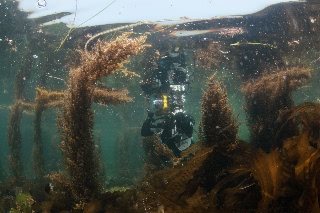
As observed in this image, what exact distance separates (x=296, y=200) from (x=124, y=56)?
→ 297cm

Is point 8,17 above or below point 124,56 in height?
above

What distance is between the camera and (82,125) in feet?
14.8

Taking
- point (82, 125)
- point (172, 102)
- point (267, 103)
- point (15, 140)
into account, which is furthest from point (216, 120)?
point (15, 140)

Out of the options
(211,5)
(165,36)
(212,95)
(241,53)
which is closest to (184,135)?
(212,95)

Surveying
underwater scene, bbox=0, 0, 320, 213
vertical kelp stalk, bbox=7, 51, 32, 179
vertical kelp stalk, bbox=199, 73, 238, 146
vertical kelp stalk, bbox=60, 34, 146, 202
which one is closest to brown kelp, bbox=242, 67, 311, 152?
underwater scene, bbox=0, 0, 320, 213

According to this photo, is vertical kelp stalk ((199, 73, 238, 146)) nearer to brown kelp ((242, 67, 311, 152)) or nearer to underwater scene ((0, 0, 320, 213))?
underwater scene ((0, 0, 320, 213))

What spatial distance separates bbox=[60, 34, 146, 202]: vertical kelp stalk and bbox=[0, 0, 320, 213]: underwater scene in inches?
0.7

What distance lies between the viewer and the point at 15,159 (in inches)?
456

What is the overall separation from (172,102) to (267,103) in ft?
19.2

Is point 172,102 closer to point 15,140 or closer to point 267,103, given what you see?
point 267,103

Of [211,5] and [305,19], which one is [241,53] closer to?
[305,19]

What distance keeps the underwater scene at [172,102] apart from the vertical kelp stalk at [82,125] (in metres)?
0.02

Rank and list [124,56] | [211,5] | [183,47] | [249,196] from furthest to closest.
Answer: [183,47], [211,5], [124,56], [249,196]

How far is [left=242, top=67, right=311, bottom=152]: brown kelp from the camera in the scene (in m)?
6.68
